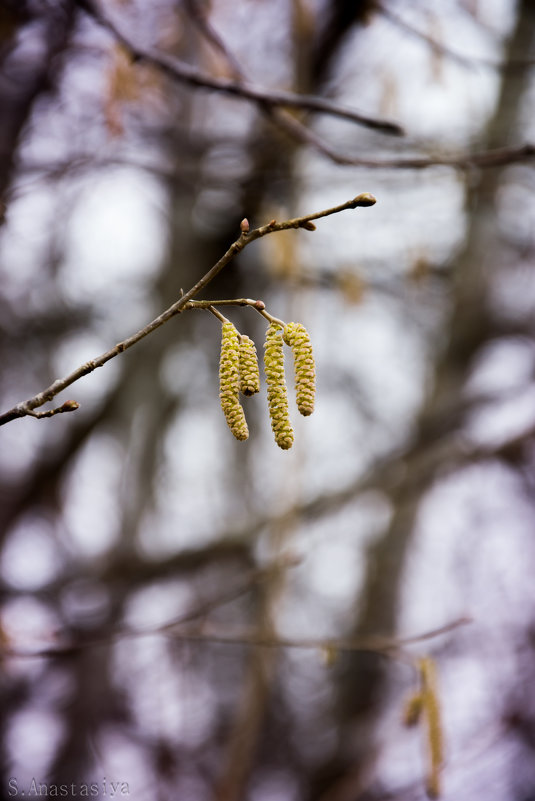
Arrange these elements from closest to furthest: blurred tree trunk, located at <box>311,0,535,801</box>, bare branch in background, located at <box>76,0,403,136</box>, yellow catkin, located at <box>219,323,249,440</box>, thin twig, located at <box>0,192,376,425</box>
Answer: thin twig, located at <box>0,192,376,425</box>
yellow catkin, located at <box>219,323,249,440</box>
bare branch in background, located at <box>76,0,403,136</box>
blurred tree trunk, located at <box>311,0,535,801</box>

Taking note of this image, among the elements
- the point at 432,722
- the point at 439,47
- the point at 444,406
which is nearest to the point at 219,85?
the point at 439,47

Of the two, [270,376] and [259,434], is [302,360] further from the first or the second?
[259,434]

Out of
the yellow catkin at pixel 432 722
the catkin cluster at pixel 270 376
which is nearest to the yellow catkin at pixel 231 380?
the catkin cluster at pixel 270 376

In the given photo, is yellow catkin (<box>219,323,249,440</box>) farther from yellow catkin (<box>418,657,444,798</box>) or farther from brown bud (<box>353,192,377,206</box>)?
yellow catkin (<box>418,657,444,798</box>)

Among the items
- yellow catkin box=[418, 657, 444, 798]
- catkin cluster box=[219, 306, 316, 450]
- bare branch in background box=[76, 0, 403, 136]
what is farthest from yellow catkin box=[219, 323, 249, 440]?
yellow catkin box=[418, 657, 444, 798]

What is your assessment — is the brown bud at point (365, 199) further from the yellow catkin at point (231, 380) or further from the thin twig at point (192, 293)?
the yellow catkin at point (231, 380)

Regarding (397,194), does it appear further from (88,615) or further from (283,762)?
(283,762)
